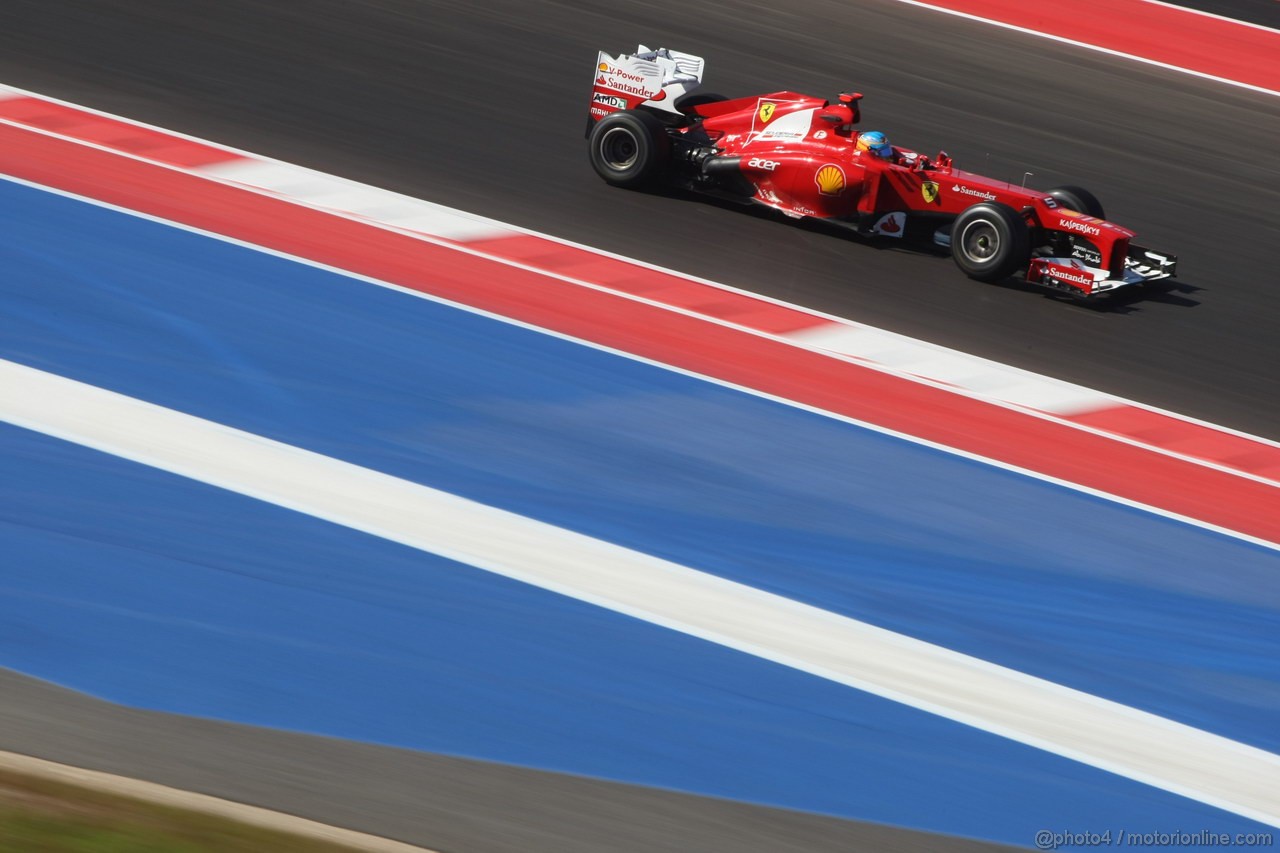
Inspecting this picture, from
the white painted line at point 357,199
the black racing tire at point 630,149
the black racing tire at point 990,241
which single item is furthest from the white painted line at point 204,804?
the black racing tire at point 630,149

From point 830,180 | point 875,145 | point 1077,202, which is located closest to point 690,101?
point 830,180

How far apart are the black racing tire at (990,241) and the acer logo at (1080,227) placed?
0.25m

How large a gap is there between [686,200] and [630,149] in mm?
554

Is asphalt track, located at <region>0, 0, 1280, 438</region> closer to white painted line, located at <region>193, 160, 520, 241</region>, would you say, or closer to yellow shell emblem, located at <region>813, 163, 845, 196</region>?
white painted line, located at <region>193, 160, 520, 241</region>

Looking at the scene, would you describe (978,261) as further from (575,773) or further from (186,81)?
(186,81)

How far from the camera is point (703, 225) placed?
34.4ft

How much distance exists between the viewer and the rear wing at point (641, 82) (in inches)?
423

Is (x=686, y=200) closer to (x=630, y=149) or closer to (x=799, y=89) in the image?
(x=630, y=149)

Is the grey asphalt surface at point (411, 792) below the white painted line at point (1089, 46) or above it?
below

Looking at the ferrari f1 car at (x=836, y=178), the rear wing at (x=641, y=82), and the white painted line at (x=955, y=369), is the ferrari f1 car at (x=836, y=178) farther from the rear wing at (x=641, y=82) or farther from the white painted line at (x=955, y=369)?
the white painted line at (x=955, y=369)

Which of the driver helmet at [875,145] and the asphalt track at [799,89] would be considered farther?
the driver helmet at [875,145]

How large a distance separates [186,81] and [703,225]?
4.43 meters

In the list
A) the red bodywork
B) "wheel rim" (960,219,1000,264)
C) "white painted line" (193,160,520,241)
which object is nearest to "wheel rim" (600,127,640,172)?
the red bodywork

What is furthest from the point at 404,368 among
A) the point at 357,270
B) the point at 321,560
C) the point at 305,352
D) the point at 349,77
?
the point at 349,77
